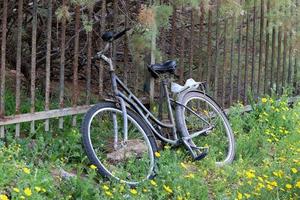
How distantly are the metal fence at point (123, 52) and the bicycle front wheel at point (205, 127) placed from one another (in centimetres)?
46

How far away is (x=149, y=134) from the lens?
5.24 metres

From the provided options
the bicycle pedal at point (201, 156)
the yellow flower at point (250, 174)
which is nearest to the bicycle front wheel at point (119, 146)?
the bicycle pedal at point (201, 156)

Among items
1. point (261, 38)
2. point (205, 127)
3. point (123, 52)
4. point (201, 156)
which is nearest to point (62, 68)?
point (123, 52)

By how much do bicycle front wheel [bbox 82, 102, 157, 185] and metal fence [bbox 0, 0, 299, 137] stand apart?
340mm

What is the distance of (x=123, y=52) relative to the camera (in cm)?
636

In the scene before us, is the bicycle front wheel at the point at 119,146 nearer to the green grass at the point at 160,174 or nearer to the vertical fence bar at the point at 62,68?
the green grass at the point at 160,174

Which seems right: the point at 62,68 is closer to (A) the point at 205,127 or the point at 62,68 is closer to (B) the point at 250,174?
(A) the point at 205,127

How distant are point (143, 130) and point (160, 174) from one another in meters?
0.45

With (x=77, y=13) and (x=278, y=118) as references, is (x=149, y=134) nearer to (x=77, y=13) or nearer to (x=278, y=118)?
(x=77, y=13)

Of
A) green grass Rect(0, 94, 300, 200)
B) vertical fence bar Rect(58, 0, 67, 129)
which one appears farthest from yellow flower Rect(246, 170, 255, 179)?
vertical fence bar Rect(58, 0, 67, 129)

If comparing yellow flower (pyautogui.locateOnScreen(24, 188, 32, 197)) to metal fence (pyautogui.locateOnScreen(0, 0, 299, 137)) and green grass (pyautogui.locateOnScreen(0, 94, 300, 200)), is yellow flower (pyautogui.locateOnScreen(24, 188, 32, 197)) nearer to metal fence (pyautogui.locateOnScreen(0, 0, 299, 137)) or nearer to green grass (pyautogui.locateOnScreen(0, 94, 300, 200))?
green grass (pyautogui.locateOnScreen(0, 94, 300, 200))

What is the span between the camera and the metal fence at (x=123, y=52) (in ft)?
17.3

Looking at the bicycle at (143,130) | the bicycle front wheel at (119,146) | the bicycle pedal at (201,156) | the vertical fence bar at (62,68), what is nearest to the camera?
the bicycle front wheel at (119,146)

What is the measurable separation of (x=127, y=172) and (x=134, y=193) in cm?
45
